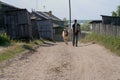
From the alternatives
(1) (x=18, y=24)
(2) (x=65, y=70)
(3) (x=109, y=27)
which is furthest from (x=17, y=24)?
(2) (x=65, y=70)

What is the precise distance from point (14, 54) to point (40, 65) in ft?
15.6

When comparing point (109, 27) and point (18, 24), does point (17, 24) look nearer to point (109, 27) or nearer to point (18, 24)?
point (18, 24)

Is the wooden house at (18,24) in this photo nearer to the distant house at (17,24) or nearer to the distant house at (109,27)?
the distant house at (17,24)

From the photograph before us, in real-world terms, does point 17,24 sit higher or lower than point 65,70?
higher

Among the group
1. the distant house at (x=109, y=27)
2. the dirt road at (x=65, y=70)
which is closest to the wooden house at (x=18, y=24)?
the distant house at (x=109, y=27)

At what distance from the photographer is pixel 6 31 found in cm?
3478

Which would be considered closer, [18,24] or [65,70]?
[65,70]

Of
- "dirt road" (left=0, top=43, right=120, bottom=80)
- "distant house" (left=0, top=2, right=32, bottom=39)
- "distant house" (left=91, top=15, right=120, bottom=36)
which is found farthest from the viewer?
"distant house" (left=0, top=2, right=32, bottom=39)

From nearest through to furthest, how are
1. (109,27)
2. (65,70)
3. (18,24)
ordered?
1. (65,70)
2. (109,27)
3. (18,24)

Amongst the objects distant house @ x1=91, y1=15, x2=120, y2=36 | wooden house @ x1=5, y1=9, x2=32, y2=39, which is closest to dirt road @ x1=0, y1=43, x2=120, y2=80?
distant house @ x1=91, y1=15, x2=120, y2=36

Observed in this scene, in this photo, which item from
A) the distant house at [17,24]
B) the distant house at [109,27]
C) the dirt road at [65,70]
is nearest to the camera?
the dirt road at [65,70]

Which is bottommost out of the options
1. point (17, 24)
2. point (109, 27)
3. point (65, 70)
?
point (65, 70)

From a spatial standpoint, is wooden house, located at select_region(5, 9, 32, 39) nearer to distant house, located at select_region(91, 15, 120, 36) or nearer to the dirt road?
distant house, located at select_region(91, 15, 120, 36)

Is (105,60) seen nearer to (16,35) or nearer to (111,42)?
(111,42)
